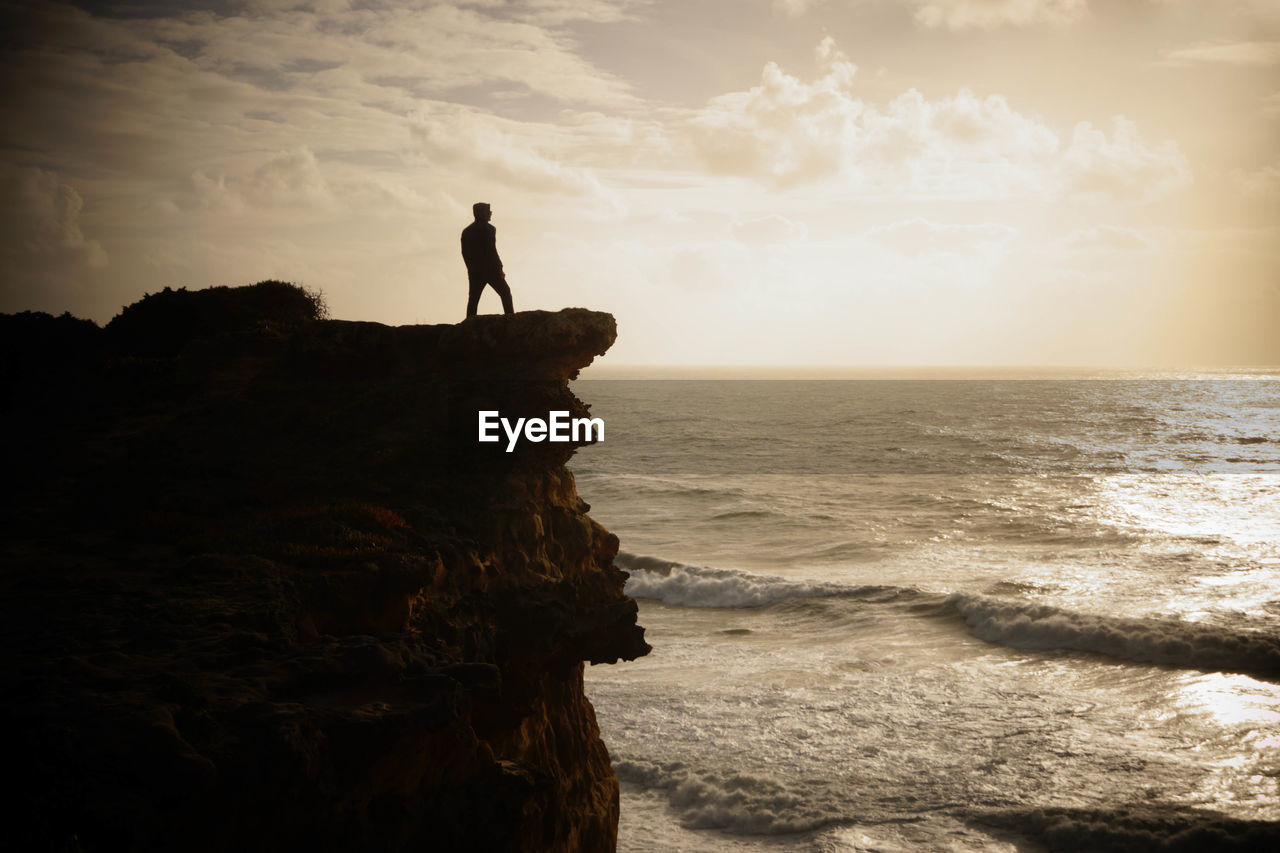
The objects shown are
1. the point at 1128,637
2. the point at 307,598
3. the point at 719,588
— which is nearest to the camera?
the point at 307,598

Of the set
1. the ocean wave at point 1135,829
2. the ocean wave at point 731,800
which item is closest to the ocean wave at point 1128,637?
the ocean wave at point 1135,829

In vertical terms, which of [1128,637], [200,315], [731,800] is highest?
[200,315]

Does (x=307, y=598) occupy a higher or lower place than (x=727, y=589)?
higher

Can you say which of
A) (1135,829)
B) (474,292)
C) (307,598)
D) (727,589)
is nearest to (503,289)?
(474,292)

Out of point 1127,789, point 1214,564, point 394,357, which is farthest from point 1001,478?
point 394,357

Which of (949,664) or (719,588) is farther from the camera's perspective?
(719,588)

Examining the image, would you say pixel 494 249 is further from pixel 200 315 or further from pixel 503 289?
pixel 200 315
